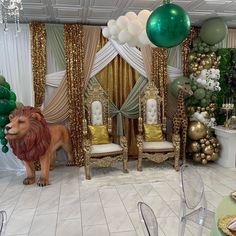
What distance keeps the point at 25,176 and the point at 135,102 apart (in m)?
2.38

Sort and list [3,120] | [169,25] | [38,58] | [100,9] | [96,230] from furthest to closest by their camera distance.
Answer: [38,58] → [100,9] → [3,120] → [96,230] → [169,25]

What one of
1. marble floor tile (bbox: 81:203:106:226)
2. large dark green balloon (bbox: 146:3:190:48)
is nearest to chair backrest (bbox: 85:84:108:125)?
marble floor tile (bbox: 81:203:106:226)

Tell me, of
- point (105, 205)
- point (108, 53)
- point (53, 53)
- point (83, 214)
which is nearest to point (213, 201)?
point (105, 205)

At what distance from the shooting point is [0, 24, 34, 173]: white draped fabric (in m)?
4.80

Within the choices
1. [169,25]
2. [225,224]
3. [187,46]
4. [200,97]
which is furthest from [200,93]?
[225,224]

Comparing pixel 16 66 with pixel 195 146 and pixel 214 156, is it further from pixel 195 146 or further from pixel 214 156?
pixel 214 156

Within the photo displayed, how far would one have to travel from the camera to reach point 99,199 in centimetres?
365

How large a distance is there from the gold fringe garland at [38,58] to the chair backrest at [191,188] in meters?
3.40

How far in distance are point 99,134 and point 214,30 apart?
2.68 meters

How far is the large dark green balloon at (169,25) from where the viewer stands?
2.35 m

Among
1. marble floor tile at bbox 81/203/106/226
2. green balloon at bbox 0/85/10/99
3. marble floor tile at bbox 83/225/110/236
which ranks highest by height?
green balloon at bbox 0/85/10/99

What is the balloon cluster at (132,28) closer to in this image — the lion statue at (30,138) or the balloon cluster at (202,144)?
the lion statue at (30,138)

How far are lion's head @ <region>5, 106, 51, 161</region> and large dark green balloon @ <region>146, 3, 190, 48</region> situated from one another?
2.36 meters

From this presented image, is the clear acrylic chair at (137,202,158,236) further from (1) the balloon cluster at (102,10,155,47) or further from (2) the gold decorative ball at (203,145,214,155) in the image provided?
(2) the gold decorative ball at (203,145,214,155)
